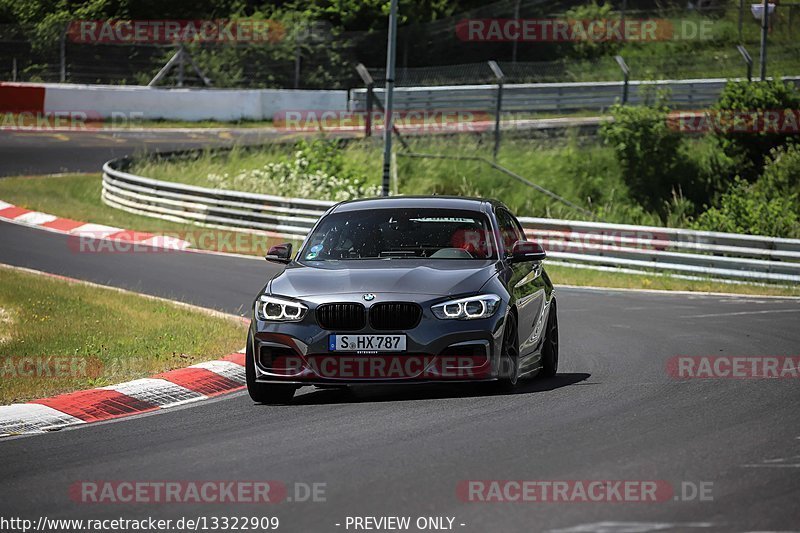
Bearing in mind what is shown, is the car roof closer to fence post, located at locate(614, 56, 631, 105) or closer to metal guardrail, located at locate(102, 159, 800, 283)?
metal guardrail, located at locate(102, 159, 800, 283)

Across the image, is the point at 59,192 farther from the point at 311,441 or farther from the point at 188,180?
the point at 311,441

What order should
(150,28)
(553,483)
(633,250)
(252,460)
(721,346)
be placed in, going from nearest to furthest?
(553,483), (252,460), (721,346), (633,250), (150,28)

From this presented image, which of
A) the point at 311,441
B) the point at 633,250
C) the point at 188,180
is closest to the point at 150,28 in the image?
the point at 188,180

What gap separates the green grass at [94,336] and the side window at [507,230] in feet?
9.84

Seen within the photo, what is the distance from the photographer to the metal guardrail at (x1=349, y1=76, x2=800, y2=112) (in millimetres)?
40406

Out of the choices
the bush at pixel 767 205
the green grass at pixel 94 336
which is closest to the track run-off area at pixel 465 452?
the green grass at pixel 94 336

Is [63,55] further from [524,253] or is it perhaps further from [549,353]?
[524,253]

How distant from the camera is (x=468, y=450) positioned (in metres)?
7.73

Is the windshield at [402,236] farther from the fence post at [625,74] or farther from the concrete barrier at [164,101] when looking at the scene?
the concrete barrier at [164,101]

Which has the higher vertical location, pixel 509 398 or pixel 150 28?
pixel 150 28

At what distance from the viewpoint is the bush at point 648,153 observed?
3575cm

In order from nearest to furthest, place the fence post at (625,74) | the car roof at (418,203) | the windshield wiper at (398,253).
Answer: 1. the windshield wiper at (398,253)
2. the car roof at (418,203)
3. the fence post at (625,74)

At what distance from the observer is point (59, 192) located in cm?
3378

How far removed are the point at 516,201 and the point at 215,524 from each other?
2796 centimetres
